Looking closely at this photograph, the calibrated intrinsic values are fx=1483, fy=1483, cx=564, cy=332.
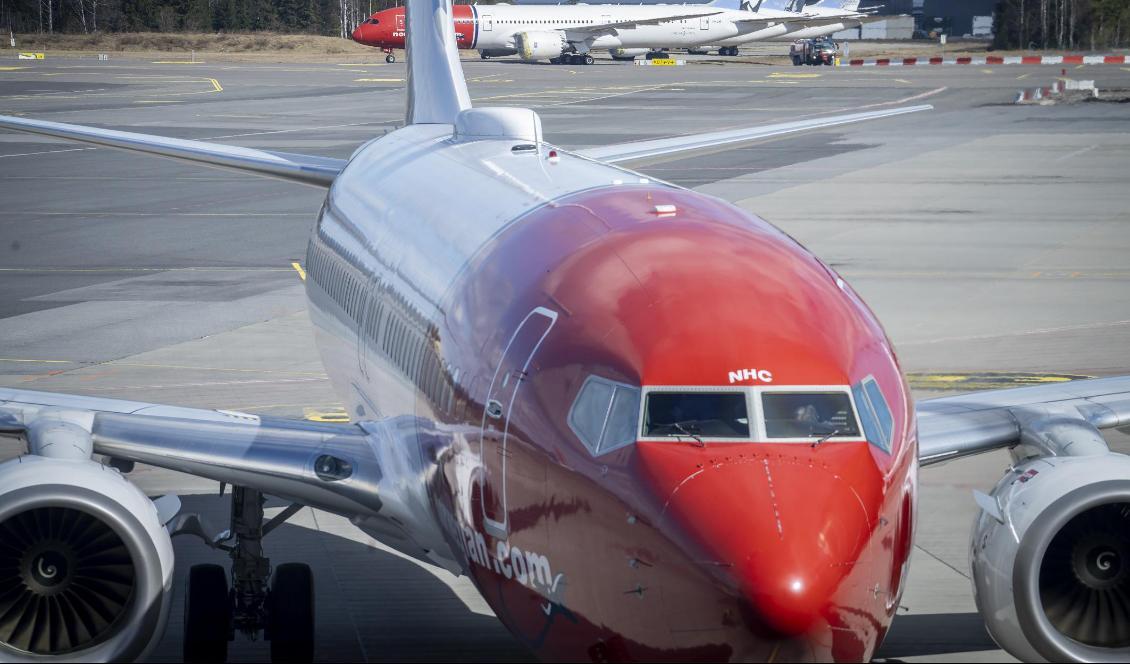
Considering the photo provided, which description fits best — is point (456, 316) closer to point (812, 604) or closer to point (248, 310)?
point (812, 604)

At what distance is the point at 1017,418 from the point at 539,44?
106 meters

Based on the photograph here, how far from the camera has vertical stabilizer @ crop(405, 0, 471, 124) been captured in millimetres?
20078

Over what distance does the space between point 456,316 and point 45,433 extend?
3136 millimetres

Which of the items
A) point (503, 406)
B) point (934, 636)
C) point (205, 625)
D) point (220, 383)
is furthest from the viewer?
point (220, 383)

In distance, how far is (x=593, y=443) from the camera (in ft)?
24.8

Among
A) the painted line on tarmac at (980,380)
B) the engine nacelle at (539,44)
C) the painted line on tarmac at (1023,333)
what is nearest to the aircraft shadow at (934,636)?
the painted line on tarmac at (980,380)

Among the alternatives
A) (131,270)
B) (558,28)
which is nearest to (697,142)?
(131,270)

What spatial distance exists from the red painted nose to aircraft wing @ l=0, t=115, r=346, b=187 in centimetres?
1245

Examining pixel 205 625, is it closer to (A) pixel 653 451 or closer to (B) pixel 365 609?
(B) pixel 365 609

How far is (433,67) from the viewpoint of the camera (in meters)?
20.7

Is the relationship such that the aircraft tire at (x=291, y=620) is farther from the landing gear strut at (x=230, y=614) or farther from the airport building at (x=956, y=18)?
the airport building at (x=956, y=18)

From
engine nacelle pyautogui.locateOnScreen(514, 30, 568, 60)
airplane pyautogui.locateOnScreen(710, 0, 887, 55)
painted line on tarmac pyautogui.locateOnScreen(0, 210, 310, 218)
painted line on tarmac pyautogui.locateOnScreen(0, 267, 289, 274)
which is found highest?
airplane pyautogui.locateOnScreen(710, 0, 887, 55)

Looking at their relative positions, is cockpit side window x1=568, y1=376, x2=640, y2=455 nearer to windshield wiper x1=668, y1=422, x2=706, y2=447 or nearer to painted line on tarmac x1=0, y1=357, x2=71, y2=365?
windshield wiper x1=668, y1=422, x2=706, y2=447

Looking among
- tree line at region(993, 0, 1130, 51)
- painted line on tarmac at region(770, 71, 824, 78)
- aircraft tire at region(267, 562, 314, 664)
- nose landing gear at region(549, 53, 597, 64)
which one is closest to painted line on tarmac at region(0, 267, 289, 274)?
aircraft tire at region(267, 562, 314, 664)
